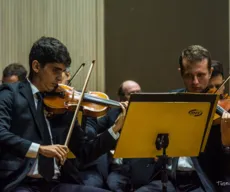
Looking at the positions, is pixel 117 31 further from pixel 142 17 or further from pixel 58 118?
pixel 58 118

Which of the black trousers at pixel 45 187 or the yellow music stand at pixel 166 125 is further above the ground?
the yellow music stand at pixel 166 125

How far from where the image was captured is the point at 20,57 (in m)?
3.74

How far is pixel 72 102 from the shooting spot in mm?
2385

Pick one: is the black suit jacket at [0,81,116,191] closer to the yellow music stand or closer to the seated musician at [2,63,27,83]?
the yellow music stand

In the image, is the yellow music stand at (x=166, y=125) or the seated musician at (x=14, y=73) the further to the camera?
the seated musician at (x=14, y=73)

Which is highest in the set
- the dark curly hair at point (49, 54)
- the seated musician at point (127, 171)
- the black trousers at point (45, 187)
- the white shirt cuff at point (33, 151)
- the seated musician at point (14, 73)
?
the dark curly hair at point (49, 54)

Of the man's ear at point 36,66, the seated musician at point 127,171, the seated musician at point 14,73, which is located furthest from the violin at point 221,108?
the seated musician at point 14,73

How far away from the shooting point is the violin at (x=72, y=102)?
2291 mm

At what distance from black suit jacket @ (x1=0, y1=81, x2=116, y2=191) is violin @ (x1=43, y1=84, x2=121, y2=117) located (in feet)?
0.48

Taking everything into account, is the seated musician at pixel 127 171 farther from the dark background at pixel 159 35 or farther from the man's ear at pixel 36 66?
the man's ear at pixel 36 66

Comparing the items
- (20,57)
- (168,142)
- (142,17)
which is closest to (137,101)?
(168,142)

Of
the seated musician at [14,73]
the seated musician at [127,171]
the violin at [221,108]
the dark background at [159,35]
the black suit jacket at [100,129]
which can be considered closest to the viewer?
the violin at [221,108]

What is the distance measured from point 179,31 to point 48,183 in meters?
2.34

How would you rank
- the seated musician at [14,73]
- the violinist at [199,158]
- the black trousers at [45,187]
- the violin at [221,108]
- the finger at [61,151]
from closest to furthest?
the finger at [61,151] < the black trousers at [45,187] < the violin at [221,108] < the violinist at [199,158] < the seated musician at [14,73]
